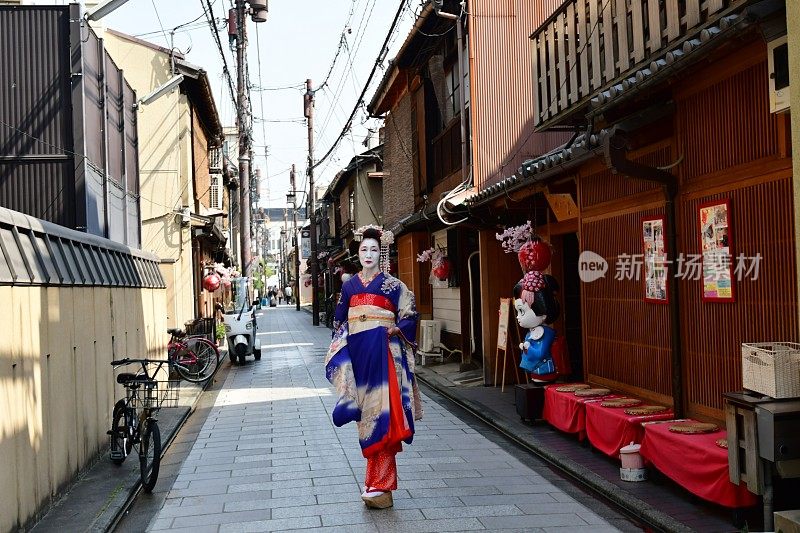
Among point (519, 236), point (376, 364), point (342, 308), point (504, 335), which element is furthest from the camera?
point (504, 335)

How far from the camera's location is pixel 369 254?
27.3ft

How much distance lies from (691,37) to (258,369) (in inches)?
693

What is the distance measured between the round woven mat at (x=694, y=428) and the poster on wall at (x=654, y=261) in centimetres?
151

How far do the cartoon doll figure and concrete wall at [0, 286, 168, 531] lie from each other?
5685 mm

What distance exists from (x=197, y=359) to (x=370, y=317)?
11738mm

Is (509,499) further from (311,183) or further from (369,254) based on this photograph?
(311,183)

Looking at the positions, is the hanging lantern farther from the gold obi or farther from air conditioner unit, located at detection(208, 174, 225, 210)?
air conditioner unit, located at detection(208, 174, 225, 210)

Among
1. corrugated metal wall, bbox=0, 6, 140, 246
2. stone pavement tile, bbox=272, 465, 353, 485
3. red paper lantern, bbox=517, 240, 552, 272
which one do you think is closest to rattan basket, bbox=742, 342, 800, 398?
stone pavement tile, bbox=272, 465, 353, 485

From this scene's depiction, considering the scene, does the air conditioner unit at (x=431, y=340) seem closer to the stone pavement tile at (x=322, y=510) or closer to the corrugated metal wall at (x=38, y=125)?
the corrugated metal wall at (x=38, y=125)

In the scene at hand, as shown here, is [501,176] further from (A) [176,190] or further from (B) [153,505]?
(A) [176,190]

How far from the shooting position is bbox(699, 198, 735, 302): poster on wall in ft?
23.9

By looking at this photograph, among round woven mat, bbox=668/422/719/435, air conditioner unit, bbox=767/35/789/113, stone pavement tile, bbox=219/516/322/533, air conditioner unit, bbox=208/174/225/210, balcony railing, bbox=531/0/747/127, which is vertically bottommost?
stone pavement tile, bbox=219/516/322/533

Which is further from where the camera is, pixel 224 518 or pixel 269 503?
pixel 269 503

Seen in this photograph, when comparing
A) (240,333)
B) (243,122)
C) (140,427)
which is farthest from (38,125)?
(243,122)
